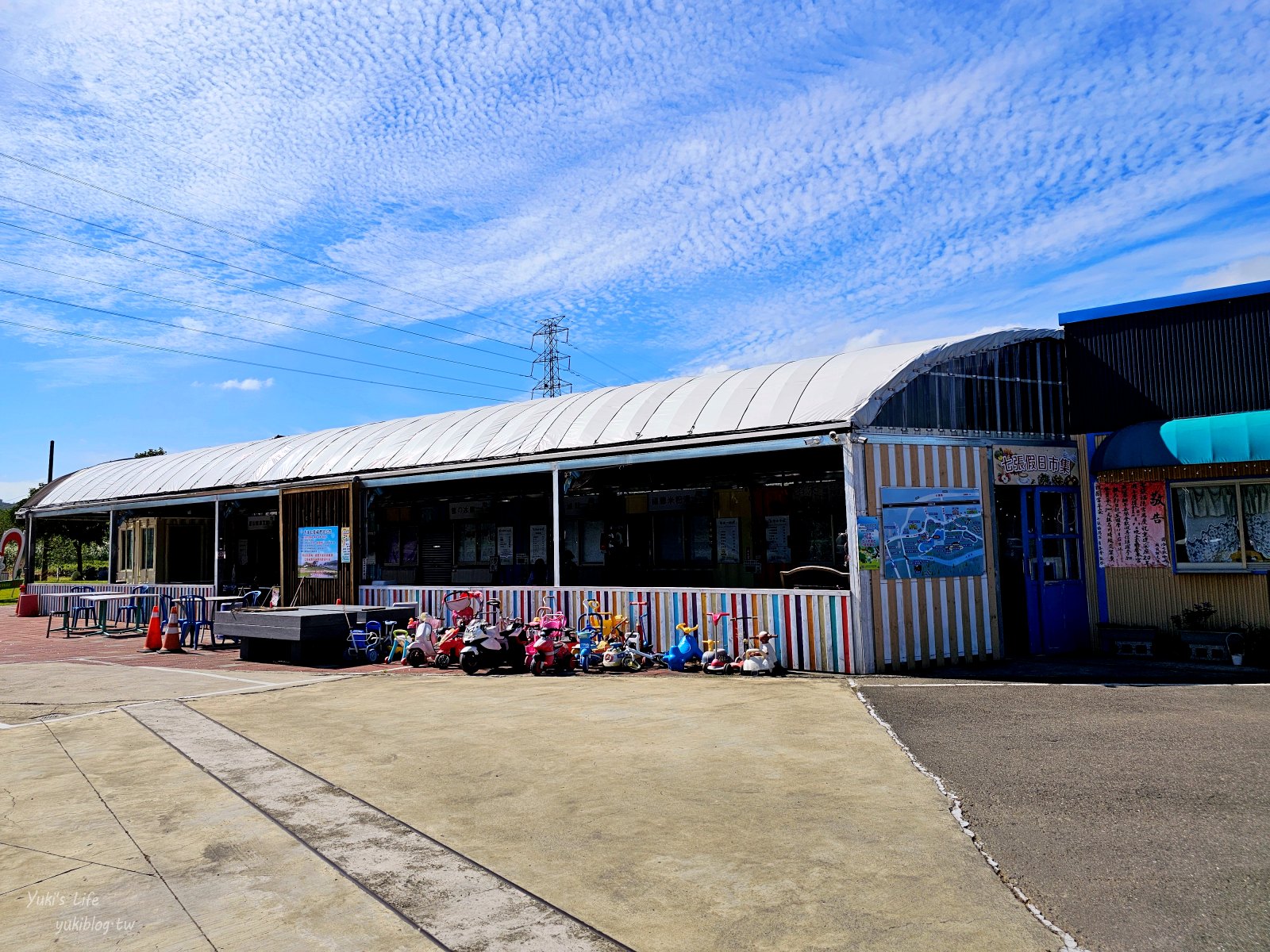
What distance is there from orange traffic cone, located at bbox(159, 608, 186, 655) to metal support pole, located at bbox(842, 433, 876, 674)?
489 inches

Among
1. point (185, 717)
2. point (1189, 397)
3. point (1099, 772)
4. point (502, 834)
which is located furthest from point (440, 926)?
point (1189, 397)

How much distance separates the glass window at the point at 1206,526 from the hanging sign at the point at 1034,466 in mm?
1479

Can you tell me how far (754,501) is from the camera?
19.4 m

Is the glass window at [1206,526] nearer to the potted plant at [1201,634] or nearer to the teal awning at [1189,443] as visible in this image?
the potted plant at [1201,634]

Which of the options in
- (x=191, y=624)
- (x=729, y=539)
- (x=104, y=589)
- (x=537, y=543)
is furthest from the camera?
(x=104, y=589)

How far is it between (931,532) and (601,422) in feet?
19.5

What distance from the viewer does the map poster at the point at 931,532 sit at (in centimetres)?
1215

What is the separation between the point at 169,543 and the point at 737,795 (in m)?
26.3

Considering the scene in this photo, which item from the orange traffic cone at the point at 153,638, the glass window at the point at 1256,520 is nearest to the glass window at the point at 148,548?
the orange traffic cone at the point at 153,638

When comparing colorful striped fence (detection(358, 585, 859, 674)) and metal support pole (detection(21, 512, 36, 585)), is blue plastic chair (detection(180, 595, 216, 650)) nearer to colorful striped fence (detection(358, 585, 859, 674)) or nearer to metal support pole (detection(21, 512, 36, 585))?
colorful striped fence (detection(358, 585, 859, 674))

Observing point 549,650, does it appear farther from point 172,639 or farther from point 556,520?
point 172,639

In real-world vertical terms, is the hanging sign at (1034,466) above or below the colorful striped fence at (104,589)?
above

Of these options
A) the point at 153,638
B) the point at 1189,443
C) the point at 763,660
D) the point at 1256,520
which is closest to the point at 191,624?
the point at 153,638

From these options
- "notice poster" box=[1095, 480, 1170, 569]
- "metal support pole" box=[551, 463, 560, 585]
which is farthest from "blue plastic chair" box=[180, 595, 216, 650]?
"notice poster" box=[1095, 480, 1170, 569]
